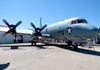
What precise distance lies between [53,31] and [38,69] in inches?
702

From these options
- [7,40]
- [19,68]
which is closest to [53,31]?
[19,68]

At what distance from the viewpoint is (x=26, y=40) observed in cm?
5616

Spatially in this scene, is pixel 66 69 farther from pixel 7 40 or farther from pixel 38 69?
pixel 7 40

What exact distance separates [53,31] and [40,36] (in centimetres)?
283

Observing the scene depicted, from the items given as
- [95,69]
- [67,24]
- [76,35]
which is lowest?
[95,69]

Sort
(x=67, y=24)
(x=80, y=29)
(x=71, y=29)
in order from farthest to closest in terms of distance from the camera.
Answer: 1. (x=67, y=24)
2. (x=71, y=29)
3. (x=80, y=29)

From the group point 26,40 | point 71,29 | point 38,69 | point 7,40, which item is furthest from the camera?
point 26,40

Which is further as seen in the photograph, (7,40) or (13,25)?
(7,40)

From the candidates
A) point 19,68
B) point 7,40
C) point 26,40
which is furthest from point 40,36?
point 26,40

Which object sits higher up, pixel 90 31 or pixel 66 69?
pixel 90 31

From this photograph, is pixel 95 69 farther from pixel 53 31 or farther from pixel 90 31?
pixel 53 31

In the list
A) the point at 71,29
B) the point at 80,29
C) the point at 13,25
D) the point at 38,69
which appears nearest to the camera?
the point at 38,69

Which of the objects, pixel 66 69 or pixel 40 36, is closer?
pixel 66 69

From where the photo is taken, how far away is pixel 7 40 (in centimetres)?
4950
